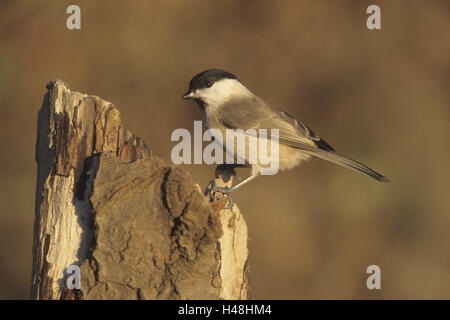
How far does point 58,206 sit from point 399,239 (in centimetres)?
438

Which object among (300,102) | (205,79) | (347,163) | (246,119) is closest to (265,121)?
(246,119)

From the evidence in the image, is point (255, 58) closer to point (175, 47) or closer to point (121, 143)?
point (175, 47)

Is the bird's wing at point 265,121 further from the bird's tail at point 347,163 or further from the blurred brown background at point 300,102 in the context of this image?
the blurred brown background at point 300,102

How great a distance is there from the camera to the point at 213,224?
8.07 feet

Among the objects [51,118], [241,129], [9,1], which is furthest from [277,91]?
[51,118]

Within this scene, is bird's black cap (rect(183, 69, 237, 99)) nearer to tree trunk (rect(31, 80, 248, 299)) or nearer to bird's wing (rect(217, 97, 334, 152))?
bird's wing (rect(217, 97, 334, 152))

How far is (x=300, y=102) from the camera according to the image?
592 centimetres

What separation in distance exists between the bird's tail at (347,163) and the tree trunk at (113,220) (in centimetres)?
131

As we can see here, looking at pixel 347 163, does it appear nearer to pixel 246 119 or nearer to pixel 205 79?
pixel 246 119

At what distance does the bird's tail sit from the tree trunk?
4.30 ft

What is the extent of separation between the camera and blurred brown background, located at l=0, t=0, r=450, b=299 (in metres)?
5.71

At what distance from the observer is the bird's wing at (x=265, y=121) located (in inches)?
146

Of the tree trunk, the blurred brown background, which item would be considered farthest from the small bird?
the blurred brown background

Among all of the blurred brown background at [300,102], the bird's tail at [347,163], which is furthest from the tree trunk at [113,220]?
the blurred brown background at [300,102]
